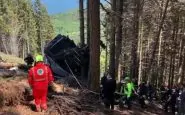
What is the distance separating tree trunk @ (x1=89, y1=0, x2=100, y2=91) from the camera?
16312 millimetres

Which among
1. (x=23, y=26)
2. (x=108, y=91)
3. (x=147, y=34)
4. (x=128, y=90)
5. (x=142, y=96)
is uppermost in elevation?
(x=23, y=26)

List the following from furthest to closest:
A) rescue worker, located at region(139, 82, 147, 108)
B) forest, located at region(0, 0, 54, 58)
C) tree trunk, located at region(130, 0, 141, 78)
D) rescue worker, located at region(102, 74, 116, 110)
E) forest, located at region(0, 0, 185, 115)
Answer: forest, located at region(0, 0, 54, 58), tree trunk, located at region(130, 0, 141, 78), rescue worker, located at region(139, 82, 147, 108), rescue worker, located at region(102, 74, 116, 110), forest, located at region(0, 0, 185, 115)

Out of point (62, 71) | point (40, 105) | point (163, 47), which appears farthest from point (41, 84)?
point (163, 47)

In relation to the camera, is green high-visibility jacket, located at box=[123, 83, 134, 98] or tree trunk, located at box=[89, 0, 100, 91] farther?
green high-visibility jacket, located at box=[123, 83, 134, 98]

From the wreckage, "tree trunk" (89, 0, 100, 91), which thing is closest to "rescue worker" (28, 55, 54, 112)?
"tree trunk" (89, 0, 100, 91)

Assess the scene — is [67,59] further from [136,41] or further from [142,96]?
[136,41]

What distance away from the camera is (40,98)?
1147cm

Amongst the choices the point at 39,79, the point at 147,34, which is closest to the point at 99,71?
the point at 39,79

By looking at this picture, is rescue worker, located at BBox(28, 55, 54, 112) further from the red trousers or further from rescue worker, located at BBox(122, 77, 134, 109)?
rescue worker, located at BBox(122, 77, 134, 109)

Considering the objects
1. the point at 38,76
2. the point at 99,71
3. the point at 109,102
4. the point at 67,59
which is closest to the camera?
the point at 38,76

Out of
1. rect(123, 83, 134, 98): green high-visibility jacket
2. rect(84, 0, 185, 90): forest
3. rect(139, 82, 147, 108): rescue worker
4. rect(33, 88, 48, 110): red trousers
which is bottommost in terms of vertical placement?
rect(139, 82, 147, 108): rescue worker

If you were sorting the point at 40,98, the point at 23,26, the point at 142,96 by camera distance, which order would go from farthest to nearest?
1. the point at 23,26
2. the point at 142,96
3. the point at 40,98

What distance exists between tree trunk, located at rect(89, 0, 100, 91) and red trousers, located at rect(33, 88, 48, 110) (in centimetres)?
532

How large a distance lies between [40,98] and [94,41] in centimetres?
555
